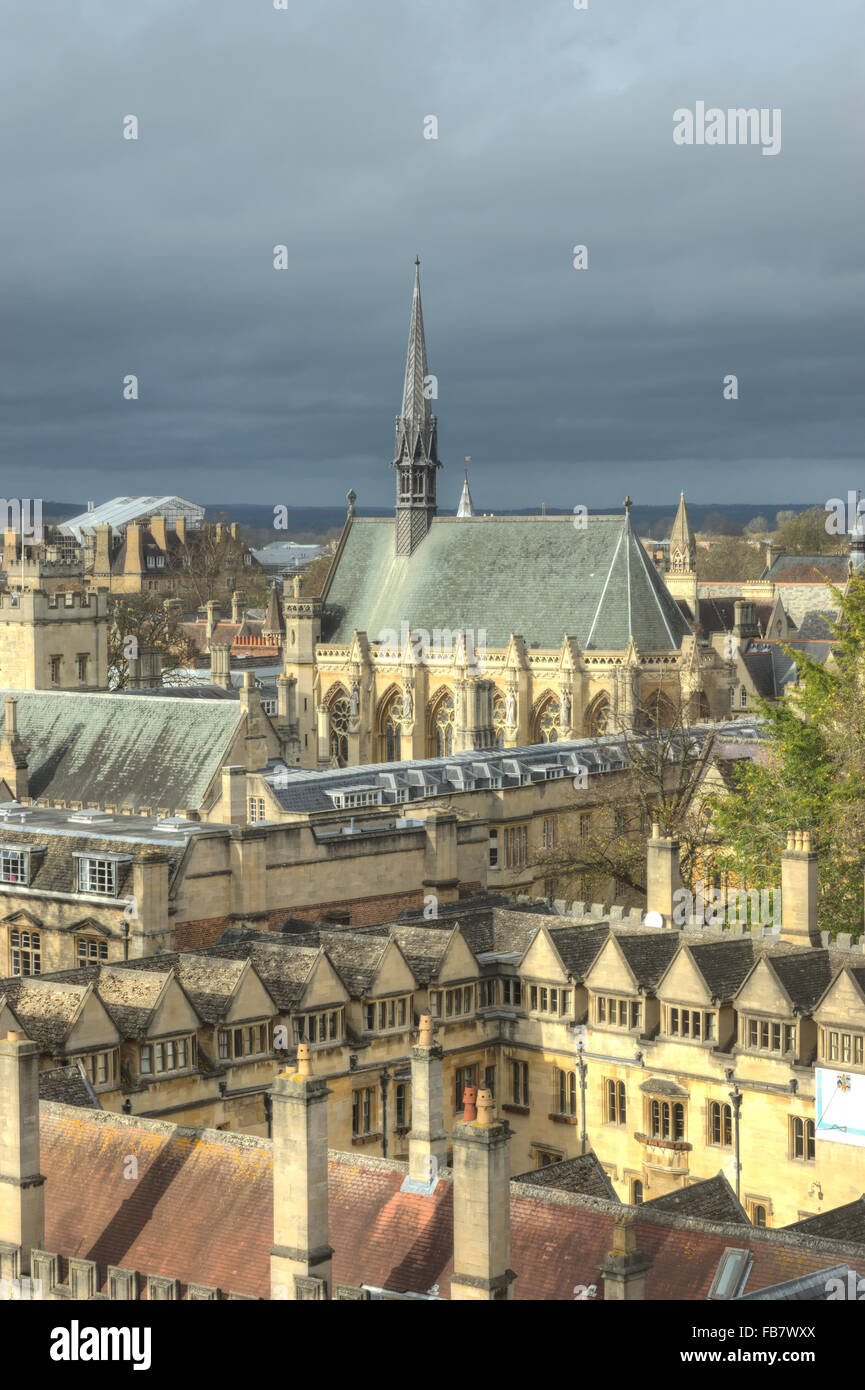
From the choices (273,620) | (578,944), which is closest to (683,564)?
(273,620)

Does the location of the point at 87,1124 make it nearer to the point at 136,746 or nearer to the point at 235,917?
the point at 235,917

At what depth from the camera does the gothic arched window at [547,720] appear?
97.6 meters

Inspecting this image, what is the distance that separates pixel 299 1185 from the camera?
30750 mm

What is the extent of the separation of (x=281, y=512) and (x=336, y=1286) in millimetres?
65850

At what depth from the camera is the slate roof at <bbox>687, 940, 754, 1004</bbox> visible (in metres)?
45.9

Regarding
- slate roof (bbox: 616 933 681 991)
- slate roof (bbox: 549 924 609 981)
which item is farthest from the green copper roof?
slate roof (bbox: 616 933 681 991)

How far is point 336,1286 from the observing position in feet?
102

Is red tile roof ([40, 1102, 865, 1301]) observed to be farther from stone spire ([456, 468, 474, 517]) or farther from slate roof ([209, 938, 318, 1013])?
stone spire ([456, 468, 474, 517])

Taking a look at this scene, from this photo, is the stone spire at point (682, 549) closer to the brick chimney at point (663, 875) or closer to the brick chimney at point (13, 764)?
the brick chimney at point (13, 764)

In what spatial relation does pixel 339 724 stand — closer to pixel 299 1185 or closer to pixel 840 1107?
pixel 840 1107

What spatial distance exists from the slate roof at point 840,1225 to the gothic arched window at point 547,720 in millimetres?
62084

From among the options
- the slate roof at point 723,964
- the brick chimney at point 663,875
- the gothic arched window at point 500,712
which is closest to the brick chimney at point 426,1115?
the slate roof at point 723,964

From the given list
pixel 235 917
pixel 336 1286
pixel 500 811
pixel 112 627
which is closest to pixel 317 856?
pixel 235 917

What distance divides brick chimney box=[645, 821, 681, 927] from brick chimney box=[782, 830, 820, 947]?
3.50 meters
